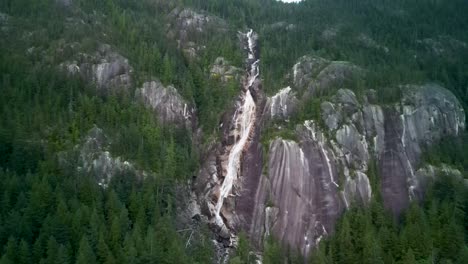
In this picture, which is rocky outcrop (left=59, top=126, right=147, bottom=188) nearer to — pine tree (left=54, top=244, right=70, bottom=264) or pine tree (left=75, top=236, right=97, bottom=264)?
pine tree (left=75, top=236, right=97, bottom=264)

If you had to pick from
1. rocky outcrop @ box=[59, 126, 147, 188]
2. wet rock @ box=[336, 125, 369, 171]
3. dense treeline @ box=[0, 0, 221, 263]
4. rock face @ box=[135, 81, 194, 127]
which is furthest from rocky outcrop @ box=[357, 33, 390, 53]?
rocky outcrop @ box=[59, 126, 147, 188]

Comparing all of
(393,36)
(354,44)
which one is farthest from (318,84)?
(393,36)

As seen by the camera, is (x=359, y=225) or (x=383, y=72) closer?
(x=359, y=225)

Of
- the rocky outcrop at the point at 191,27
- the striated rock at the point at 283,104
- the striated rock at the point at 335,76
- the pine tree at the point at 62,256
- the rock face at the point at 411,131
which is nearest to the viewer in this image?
the pine tree at the point at 62,256

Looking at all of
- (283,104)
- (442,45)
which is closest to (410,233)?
(283,104)

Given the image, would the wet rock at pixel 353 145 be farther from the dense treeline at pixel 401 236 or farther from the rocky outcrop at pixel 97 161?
the rocky outcrop at pixel 97 161

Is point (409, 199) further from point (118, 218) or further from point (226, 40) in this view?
point (226, 40)

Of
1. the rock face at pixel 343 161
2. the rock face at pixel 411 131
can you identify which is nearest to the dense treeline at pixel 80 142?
the rock face at pixel 343 161
